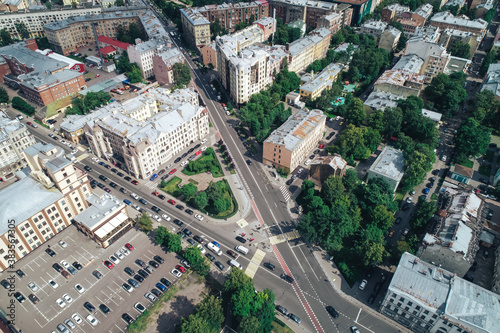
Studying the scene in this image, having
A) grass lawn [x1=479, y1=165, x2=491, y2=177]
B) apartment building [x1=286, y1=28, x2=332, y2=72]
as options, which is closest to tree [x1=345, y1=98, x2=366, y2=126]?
grass lawn [x1=479, y1=165, x2=491, y2=177]

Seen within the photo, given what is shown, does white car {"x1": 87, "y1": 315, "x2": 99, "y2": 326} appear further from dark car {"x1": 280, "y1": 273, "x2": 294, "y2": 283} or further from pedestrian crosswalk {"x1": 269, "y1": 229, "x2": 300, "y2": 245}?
pedestrian crosswalk {"x1": 269, "y1": 229, "x2": 300, "y2": 245}

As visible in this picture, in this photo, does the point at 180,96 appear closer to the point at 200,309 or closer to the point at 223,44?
the point at 223,44

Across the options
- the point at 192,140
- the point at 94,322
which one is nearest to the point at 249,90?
the point at 192,140

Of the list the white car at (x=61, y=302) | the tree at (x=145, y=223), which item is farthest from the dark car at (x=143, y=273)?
the white car at (x=61, y=302)

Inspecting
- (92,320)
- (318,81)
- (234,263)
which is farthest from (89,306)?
(318,81)

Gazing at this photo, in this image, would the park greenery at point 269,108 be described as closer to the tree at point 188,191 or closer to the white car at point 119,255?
the tree at point 188,191

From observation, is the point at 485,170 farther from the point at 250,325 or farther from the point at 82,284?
the point at 82,284
